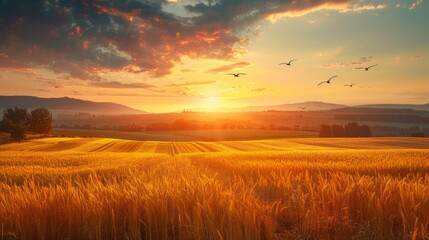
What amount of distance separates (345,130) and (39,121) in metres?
87.9

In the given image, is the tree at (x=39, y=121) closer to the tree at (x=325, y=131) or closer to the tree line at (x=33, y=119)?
the tree line at (x=33, y=119)

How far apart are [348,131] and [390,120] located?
54051mm

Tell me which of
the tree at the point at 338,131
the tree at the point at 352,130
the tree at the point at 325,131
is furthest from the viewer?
the tree at the point at 352,130

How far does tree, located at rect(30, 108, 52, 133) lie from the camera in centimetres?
8344

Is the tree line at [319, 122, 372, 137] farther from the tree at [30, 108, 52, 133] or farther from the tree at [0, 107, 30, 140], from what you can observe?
the tree at [0, 107, 30, 140]

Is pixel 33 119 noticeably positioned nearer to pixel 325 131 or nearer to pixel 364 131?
pixel 325 131

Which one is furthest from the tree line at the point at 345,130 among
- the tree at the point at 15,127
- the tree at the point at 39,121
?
the tree at the point at 15,127

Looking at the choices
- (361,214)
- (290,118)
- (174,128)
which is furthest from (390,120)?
(361,214)

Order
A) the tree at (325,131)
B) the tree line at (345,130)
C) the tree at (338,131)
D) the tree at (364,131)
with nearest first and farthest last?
1. the tree at (325,131)
2. the tree line at (345,130)
3. the tree at (338,131)
4. the tree at (364,131)

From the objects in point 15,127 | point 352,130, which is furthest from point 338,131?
point 15,127

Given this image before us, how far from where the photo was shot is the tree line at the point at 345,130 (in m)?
100

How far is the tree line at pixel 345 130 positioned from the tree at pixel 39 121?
7739 centimetres

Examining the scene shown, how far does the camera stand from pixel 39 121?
8375cm

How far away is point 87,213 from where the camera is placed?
12.6ft
